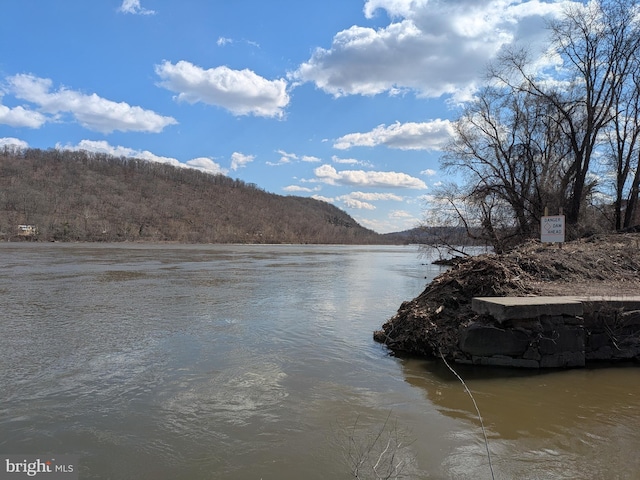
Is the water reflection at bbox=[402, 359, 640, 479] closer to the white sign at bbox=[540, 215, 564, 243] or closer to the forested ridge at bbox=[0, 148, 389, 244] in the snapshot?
the white sign at bbox=[540, 215, 564, 243]

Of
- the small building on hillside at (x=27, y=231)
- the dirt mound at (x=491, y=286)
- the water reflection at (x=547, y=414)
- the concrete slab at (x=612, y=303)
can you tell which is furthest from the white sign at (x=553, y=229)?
the small building on hillside at (x=27, y=231)

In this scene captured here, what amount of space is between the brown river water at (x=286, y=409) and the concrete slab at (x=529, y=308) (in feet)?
3.05

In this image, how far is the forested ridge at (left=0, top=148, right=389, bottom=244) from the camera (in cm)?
11037

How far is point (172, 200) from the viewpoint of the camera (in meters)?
153

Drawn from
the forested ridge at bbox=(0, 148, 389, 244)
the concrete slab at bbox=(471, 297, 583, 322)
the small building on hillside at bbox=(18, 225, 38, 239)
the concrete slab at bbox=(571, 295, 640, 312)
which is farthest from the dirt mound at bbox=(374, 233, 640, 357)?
the small building on hillside at bbox=(18, 225, 38, 239)

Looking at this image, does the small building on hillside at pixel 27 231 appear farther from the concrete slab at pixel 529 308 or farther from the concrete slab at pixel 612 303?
the concrete slab at pixel 612 303

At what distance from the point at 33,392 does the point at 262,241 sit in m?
136

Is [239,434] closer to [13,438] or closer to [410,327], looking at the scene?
[13,438]

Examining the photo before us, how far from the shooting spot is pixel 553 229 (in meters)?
11.5

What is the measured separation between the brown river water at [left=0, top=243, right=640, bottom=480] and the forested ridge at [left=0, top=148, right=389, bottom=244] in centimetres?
10387

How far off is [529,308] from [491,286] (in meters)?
1.41

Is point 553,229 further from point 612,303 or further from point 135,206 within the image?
point 135,206

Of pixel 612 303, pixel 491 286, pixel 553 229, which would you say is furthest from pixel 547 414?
pixel 553 229

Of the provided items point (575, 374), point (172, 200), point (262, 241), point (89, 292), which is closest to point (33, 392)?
point (575, 374)
